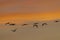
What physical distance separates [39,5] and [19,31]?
423mm

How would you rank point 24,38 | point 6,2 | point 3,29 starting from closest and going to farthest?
point 6,2 → point 3,29 → point 24,38

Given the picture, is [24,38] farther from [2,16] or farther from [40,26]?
[2,16]

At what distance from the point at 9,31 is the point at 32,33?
0.90ft

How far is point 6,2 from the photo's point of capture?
1.19m

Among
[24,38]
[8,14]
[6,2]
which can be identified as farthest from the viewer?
[24,38]

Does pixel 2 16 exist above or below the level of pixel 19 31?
above

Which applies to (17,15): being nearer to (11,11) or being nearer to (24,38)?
(11,11)

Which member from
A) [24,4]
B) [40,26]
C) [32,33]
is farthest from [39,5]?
[32,33]

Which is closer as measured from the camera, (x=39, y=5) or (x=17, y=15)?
(x=39, y=5)

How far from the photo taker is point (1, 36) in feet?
5.09

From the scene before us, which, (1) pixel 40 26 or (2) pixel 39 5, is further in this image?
(1) pixel 40 26

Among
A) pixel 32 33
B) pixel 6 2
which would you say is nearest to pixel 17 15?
pixel 6 2

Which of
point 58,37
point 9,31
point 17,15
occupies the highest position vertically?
point 17,15

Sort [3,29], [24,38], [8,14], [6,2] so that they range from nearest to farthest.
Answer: [6,2] < [8,14] < [3,29] < [24,38]
